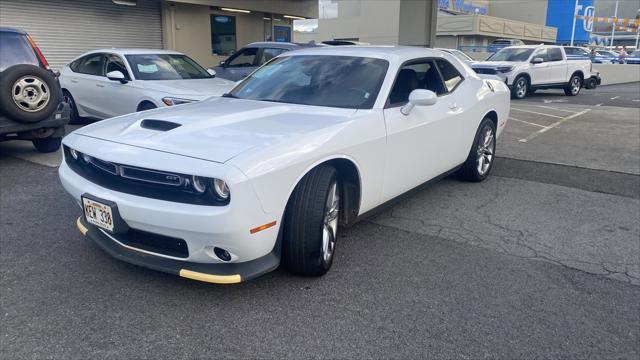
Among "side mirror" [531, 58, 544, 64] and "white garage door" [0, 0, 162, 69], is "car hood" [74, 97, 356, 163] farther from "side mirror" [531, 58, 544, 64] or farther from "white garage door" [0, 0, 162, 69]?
"side mirror" [531, 58, 544, 64]

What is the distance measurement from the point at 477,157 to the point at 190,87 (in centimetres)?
437

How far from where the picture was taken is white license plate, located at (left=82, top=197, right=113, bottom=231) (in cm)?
313

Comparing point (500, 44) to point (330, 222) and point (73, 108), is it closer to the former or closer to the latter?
point (73, 108)

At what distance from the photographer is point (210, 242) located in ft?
9.64

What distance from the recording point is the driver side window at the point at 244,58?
38.8 feet

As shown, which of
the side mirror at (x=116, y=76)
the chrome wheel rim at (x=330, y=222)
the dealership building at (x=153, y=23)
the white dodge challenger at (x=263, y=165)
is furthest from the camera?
the dealership building at (x=153, y=23)

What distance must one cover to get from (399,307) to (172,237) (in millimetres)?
1437

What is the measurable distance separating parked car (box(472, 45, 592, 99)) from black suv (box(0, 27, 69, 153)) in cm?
1290

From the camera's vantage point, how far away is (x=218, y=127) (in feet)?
11.6

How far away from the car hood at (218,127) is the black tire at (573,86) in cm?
1698

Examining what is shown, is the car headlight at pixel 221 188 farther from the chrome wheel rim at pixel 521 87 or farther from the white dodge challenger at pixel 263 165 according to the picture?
the chrome wheel rim at pixel 521 87

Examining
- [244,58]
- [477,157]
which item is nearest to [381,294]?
[477,157]

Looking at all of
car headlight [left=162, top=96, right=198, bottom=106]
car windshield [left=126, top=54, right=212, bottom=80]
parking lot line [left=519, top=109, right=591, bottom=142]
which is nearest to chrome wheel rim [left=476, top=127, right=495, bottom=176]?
parking lot line [left=519, top=109, right=591, bottom=142]

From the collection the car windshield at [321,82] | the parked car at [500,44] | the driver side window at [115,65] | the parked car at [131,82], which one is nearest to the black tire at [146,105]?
the parked car at [131,82]
